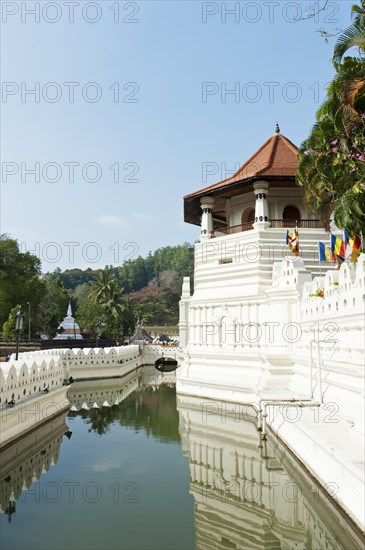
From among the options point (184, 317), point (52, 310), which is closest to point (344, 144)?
point (184, 317)

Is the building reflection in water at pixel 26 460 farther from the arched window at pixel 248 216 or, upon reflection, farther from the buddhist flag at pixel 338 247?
the arched window at pixel 248 216

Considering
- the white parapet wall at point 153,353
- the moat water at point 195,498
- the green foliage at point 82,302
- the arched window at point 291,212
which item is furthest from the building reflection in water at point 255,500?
the green foliage at point 82,302

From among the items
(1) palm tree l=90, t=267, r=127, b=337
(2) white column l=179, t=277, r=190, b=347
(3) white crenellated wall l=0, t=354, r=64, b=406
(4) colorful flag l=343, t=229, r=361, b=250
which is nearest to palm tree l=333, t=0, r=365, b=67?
(4) colorful flag l=343, t=229, r=361, b=250

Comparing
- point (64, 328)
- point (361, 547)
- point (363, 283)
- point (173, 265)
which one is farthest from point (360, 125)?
point (173, 265)

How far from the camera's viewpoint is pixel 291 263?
1584cm

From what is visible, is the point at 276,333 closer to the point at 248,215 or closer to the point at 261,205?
the point at 261,205

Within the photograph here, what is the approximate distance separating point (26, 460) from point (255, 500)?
5.47m

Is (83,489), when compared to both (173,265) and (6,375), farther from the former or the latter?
(173,265)

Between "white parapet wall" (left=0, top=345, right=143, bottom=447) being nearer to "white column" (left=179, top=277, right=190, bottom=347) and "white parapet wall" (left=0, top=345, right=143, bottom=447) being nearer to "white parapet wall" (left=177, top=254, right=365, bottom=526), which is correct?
"white parapet wall" (left=177, top=254, right=365, bottom=526)

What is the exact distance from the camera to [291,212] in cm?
2139

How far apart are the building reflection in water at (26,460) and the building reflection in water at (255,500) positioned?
3348 millimetres

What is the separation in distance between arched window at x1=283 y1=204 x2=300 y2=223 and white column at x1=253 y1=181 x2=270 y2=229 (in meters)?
2.15

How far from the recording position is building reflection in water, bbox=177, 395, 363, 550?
675cm

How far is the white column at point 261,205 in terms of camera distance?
63.5ft
